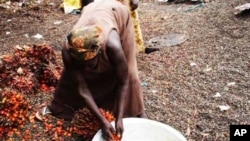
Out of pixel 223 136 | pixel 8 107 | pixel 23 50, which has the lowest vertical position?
pixel 223 136

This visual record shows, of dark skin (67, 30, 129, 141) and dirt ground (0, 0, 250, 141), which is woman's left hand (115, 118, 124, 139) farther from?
dirt ground (0, 0, 250, 141)

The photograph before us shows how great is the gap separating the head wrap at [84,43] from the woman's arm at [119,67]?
0.41 ft

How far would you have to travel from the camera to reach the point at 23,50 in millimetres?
4141

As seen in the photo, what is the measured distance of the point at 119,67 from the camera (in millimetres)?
2738

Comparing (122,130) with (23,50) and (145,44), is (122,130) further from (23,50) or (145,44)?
(145,44)

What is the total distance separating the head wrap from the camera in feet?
8.37

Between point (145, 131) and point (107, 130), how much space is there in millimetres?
299

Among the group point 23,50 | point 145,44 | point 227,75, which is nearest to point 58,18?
point 145,44

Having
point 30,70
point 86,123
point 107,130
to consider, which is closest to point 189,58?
point 30,70

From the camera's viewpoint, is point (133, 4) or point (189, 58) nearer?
point (133, 4)

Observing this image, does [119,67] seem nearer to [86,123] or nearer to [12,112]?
[86,123]

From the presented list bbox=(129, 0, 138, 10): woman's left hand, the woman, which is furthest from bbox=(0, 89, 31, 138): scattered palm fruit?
bbox=(129, 0, 138, 10): woman's left hand

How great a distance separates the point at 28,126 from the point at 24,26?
3.39 m

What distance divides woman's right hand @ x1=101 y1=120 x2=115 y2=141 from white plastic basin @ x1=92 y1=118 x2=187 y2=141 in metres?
0.03
